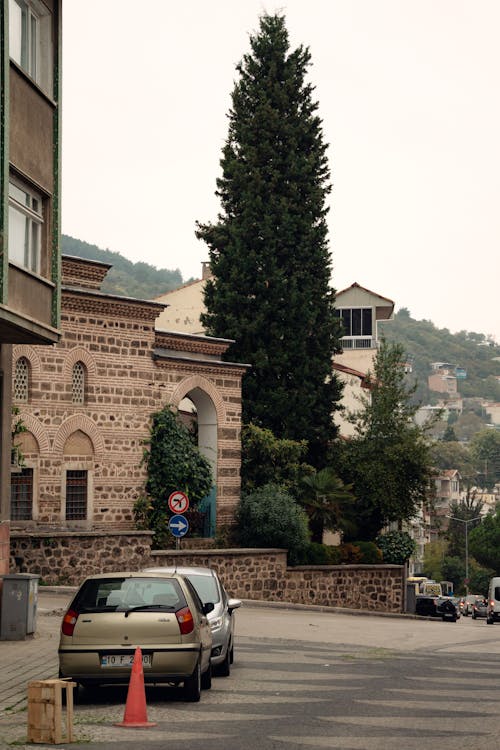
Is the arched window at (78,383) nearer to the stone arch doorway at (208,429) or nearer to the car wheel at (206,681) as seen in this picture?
the stone arch doorway at (208,429)

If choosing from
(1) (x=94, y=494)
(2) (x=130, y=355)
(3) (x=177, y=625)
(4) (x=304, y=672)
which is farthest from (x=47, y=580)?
(3) (x=177, y=625)

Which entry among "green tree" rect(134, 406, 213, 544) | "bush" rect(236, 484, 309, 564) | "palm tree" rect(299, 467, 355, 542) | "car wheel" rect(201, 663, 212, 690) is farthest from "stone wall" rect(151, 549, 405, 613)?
"car wheel" rect(201, 663, 212, 690)

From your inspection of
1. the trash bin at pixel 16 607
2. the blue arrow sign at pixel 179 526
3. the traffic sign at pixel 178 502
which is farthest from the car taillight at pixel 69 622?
the traffic sign at pixel 178 502

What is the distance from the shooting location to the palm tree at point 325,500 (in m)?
46.1

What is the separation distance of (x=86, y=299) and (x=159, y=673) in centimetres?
2342

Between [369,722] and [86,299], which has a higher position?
[86,299]

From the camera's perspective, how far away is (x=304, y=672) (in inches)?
714

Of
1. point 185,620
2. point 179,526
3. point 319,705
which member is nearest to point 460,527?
point 179,526

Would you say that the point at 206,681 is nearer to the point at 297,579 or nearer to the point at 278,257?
the point at 297,579

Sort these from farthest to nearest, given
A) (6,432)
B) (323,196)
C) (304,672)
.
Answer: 1. (323,196)
2. (6,432)
3. (304,672)

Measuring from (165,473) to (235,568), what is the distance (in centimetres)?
346

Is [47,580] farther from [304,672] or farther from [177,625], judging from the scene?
[177,625]

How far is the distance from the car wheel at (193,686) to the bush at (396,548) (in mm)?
34852

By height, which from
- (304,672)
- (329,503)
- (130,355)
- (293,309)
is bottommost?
(304,672)
